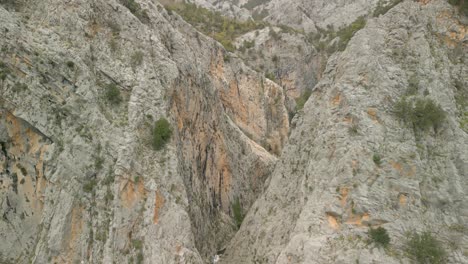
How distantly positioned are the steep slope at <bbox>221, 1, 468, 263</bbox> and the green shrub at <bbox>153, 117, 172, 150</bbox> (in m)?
8.73

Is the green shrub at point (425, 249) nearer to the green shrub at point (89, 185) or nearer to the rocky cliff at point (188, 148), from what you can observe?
the rocky cliff at point (188, 148)

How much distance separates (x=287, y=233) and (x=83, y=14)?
2011 cm

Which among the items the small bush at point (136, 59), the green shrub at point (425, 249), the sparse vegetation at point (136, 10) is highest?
the sparse vegetation at point (136, 10)

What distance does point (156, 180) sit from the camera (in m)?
25.4

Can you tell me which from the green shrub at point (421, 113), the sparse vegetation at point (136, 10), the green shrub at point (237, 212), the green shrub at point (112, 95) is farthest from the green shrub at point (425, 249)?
the sparse vegetation at point (136, 10)

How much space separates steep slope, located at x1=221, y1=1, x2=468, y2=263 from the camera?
70.0ft

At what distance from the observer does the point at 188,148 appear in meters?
31.3

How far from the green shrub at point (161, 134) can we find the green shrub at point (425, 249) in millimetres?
15476

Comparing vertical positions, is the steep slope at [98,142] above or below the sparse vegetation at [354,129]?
below

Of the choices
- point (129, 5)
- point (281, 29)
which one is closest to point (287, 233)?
point (129, 5)

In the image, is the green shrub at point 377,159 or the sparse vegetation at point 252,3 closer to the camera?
the green shrub at point 377,159

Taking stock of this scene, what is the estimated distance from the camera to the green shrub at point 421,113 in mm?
24203

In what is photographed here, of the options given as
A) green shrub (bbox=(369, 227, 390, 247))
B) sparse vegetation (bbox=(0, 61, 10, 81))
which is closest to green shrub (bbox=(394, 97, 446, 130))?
green shrub (bbox=(369, 227, 390, 247))

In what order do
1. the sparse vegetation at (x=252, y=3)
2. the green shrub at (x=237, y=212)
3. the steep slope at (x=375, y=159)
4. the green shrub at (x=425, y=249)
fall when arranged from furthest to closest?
1. the sparse vegetation at (x=252, y=3)
2. the green shrub at (x=237, y=212)
3. the steep slope at (x=375, y=159)
4. the green shrub at (x=425, y=249)
